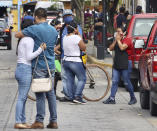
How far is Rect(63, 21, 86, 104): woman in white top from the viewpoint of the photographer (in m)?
13.9

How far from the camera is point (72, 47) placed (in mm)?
13930

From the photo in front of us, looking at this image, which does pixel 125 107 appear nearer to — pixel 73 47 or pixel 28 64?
pixel 73 47

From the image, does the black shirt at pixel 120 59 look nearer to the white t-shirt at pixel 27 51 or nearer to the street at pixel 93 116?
the street at pixel 93 116

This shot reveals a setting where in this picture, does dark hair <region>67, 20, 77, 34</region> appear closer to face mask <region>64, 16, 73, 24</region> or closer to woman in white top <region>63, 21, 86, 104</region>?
woman in white top <region>63, 21, 86, 104</region>

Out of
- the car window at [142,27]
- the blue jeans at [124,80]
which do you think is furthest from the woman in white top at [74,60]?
→ the car window at [142,27]

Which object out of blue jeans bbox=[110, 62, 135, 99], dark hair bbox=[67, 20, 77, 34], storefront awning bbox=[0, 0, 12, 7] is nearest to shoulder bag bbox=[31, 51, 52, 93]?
dark hair bbox=[67, 20, 77, 34]

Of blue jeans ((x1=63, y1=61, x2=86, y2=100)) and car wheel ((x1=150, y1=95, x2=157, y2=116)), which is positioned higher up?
blue jeans ((x1=63, y1=61, x2=86, y2=100))

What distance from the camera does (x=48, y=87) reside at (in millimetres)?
10352

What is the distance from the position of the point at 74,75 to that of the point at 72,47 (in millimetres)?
829

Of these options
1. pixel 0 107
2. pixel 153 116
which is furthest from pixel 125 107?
pixel 0 107

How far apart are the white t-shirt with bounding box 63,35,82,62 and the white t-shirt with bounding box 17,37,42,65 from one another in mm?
3403

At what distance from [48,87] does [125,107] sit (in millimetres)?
3653

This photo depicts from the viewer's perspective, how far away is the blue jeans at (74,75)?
14.2m

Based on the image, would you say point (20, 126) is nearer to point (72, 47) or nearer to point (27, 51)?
point (27, 51)
